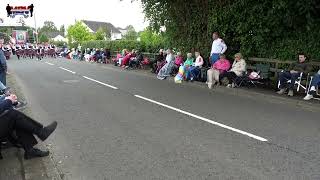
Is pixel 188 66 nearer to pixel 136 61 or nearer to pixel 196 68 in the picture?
pixel 196 68

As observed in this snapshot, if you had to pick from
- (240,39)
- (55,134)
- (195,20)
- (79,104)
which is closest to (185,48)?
(195,20)

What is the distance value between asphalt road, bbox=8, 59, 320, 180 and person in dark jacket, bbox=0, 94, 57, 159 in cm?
48

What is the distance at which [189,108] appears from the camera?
1128 cm

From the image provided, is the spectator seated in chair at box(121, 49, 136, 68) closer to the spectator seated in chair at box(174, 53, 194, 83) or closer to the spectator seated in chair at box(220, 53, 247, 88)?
the spectator seated in chair at box(174, 53, 194, 83)

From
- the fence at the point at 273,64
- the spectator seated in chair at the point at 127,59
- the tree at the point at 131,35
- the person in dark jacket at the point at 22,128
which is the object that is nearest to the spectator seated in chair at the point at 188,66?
the fence at the point at 273,64

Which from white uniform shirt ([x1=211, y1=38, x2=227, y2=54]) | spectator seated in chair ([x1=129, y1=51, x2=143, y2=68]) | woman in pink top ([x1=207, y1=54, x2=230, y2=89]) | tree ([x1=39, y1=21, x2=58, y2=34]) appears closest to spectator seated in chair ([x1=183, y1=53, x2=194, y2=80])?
white uniform shirt ([x1=211, y1=38, x2=227, y2=54])

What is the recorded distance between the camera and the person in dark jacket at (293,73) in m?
13.2

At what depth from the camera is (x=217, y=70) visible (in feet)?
53.1

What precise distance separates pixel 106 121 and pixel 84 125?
570 millimetres

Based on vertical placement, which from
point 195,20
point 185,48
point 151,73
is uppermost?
point 195,20

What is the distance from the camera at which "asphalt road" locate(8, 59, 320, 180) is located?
20.3 ft

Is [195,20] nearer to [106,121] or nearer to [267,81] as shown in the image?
[267,81]

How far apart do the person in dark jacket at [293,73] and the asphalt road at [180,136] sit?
2.78 feet

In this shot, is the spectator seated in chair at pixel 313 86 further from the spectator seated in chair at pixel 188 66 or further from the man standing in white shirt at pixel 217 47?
the spectator seated in chair at pixel 188 66
